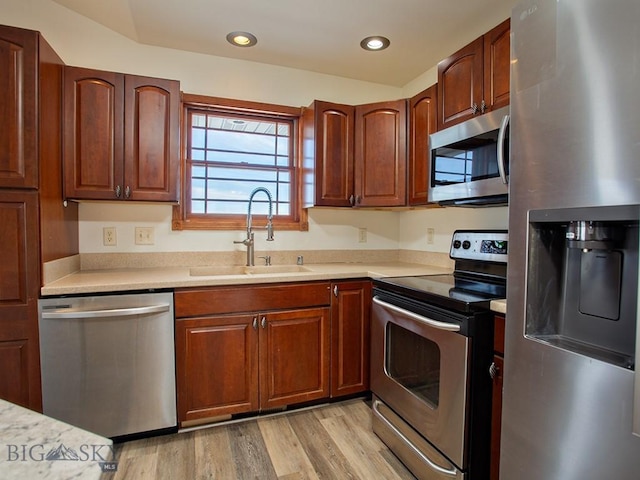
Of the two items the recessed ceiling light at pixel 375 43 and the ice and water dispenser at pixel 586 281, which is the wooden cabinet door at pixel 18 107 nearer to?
the recessed ceiling light at pixel 375 43

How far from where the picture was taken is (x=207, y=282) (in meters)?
1.96

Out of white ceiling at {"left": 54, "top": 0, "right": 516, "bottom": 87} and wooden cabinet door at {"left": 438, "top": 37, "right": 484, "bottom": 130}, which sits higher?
white ceiling at {"left": 54, "top": 0, "right": 516, "bottom": 87}

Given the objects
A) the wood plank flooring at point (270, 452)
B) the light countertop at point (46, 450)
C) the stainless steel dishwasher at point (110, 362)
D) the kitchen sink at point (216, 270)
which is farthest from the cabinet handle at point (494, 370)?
the kitchen sink at point (216, 270)

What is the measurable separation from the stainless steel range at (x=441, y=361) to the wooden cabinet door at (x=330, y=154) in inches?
32.2

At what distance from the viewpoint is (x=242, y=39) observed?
2.31m

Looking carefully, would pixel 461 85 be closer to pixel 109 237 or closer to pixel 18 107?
pixel 18 107

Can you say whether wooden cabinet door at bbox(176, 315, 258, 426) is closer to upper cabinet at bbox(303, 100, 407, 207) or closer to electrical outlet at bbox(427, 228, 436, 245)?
upper cabinet at bbox(303, 100, 407, 207)

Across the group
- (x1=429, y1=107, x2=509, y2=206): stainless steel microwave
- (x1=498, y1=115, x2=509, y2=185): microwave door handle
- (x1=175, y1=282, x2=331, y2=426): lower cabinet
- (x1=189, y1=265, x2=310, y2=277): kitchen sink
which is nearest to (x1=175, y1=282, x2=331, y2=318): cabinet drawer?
(x1=175, y1=282, x2=331, y2=426): lower cabinet

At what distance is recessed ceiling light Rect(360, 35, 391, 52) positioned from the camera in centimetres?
229

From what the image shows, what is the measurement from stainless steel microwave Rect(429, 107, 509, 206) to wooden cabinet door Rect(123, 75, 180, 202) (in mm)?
1544

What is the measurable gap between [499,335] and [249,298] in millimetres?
1292

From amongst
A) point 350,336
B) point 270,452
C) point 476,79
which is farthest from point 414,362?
point 476,79

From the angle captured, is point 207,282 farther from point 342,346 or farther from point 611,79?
point 611,79

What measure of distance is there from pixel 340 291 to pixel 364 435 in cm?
82
